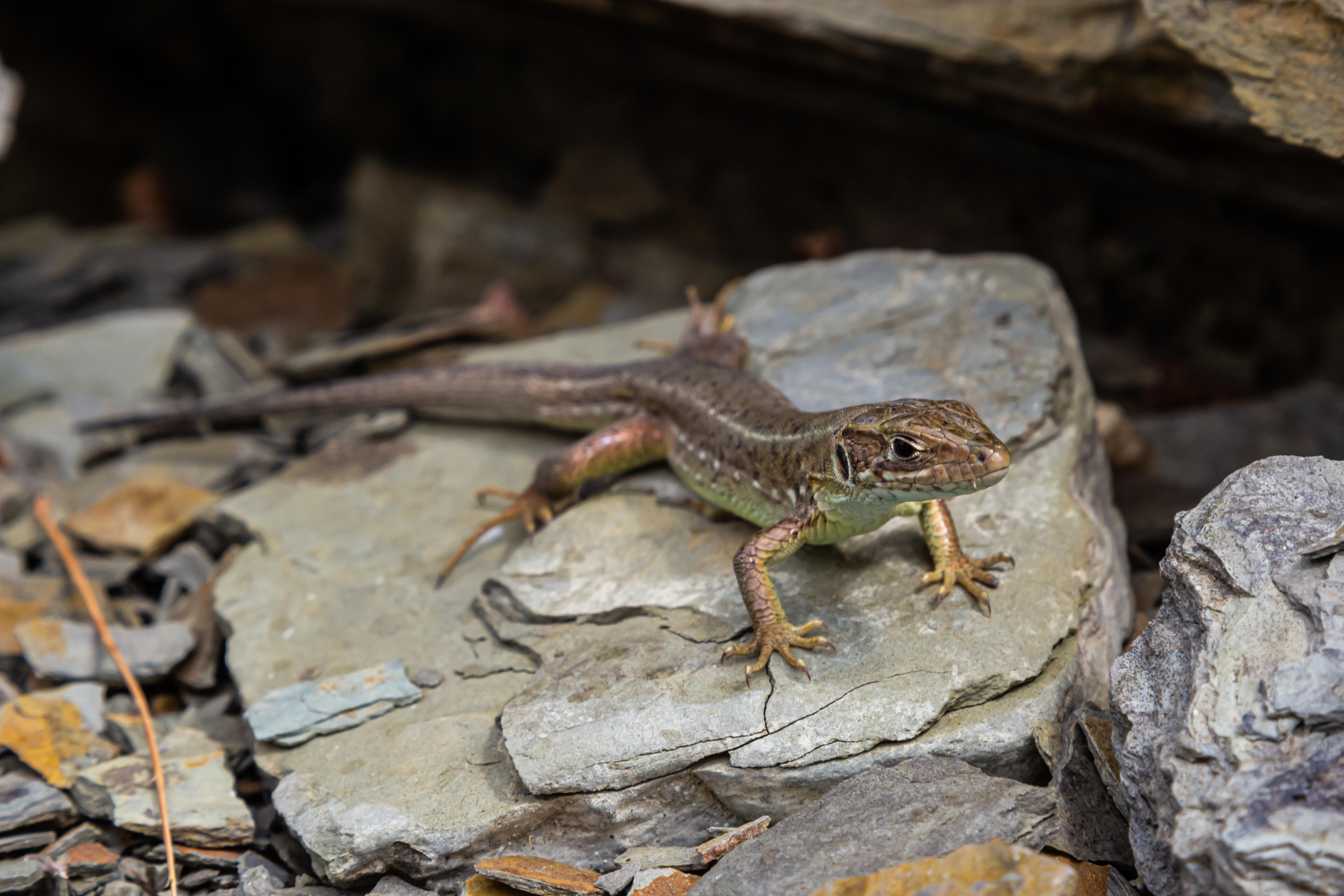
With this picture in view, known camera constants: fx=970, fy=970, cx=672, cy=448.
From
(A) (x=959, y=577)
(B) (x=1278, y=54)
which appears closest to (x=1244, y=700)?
(A) (x=959, y=577)

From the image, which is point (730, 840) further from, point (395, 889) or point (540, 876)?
point (395, 889)

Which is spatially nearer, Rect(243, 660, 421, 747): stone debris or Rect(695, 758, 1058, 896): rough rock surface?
Rect(695, 758, 1058, 896): rough rock surface

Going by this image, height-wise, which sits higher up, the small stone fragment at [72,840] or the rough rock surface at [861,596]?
the rough rock surface at [861,596]

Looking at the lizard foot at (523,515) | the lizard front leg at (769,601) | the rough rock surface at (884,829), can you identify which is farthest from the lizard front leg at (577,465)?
the rough rock surface at (884,829)

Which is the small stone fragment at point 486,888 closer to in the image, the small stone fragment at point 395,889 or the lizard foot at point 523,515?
the small stone fragment at point 395,889

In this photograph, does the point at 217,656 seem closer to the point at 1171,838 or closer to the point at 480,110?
the point at 1171,838

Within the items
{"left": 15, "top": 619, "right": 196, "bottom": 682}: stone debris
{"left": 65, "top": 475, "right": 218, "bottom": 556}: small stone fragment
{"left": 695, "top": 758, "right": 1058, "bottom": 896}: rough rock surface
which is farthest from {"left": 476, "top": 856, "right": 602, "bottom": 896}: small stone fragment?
{"left": 65, "top": 475, "right": 218, "bottom": 556}: small stone fragment

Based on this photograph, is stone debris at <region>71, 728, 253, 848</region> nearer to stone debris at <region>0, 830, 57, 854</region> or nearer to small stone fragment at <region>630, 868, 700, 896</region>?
stone debris at <region>0, 830, 57, 854</region>

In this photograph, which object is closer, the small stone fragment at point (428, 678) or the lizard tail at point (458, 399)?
the small stone fragment at point (428, 678)
